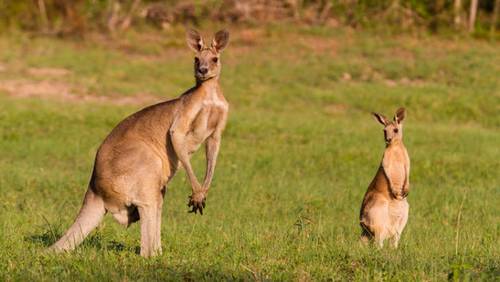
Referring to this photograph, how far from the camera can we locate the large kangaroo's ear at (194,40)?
6.48 meters

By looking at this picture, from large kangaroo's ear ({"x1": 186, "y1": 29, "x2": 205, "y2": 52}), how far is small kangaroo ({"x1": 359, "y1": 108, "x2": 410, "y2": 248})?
154cm

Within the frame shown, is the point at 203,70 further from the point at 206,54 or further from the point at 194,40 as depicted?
the point at 194,40

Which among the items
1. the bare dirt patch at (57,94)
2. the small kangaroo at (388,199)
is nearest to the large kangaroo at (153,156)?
the small kangaroo at (388,199)

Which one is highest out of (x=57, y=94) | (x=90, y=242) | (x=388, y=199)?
(x=388, y=199)

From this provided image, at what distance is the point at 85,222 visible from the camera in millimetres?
6285

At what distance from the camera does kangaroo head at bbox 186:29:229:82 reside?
636cm

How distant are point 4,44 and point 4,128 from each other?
874cm

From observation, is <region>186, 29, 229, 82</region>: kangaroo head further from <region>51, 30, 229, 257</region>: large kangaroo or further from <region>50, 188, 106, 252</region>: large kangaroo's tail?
<region>50, 188, 106, 252</region>: large kangaroo's tail

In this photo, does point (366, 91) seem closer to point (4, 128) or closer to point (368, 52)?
point (368, 52)

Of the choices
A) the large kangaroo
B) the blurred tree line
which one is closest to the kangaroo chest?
the large kangaroo

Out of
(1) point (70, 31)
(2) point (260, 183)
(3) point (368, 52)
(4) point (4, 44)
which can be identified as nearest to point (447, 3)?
(3) point (368, 52)

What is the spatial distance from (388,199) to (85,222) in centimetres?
209

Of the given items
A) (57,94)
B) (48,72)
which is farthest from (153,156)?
(48,72)

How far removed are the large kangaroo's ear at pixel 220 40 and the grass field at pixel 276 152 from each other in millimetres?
1329
